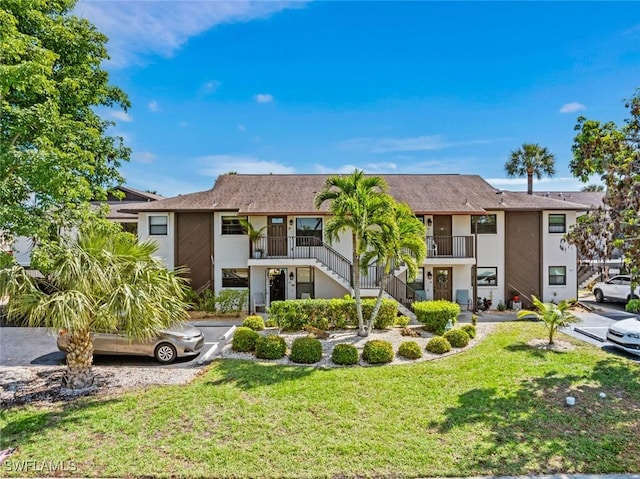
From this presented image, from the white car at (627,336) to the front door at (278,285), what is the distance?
13698mm

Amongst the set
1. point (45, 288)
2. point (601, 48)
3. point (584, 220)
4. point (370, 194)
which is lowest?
point (45, 288)

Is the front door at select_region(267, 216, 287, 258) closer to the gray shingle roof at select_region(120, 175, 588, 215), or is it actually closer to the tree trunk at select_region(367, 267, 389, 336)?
the gray shingle roof at select_region(120, 175, 588, 215)

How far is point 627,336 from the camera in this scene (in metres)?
10.5

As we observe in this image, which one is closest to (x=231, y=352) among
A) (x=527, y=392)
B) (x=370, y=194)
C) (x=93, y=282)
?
(x=93, y=282)

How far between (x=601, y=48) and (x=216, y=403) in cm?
1567

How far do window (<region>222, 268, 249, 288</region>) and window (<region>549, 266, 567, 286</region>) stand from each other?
675 inches

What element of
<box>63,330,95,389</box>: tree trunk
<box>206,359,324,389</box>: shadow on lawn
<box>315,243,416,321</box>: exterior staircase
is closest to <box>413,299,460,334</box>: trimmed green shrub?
<box>315,243,416,321</box>: exterior staircase

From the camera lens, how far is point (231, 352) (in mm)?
10648

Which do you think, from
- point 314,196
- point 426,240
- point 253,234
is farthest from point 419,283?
point 253,234

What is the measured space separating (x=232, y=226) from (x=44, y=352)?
9.32 m

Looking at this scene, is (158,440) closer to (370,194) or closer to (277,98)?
A: (370,194)

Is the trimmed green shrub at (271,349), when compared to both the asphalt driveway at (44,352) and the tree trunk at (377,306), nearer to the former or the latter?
the asphalt driveway at (44,352)

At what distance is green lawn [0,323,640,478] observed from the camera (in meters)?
5.04

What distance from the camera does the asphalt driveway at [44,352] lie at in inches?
396
